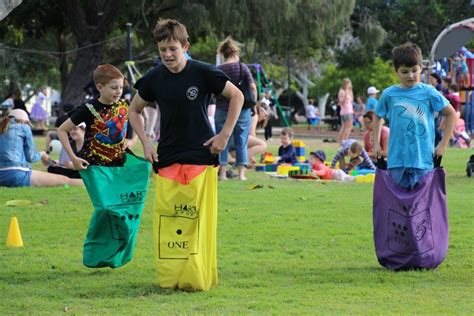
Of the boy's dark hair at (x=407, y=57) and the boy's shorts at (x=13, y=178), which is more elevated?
the boy's dark hair at (x=407, y=57)

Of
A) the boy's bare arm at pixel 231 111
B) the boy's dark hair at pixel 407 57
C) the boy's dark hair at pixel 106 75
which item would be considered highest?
the boy's dark hair at pixel 407 57

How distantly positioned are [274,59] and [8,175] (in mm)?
46007

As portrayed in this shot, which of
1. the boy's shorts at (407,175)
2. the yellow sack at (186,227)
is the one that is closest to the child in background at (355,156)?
the boy's shorts at (407,175)

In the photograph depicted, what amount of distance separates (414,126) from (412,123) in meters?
0.03

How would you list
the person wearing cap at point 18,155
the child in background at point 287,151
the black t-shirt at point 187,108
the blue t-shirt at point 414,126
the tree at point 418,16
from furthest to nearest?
the tree at point 418,16 → the child in background at point 287,151 → the person wearing cap at point 18,155 → the blue t-shirt at point 414,126 → the black t-shirt at point 187,108

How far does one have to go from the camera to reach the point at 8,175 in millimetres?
13211

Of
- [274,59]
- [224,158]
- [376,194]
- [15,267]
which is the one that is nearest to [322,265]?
[376,194]

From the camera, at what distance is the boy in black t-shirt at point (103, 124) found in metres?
7.62

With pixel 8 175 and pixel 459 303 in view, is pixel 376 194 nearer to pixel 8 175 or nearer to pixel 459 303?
pixel 459 303

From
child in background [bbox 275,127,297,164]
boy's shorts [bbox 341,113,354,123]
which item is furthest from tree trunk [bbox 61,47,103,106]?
child in background [bbox 275,127,297,164]

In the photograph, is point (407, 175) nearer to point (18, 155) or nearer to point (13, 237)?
point (13, 237)

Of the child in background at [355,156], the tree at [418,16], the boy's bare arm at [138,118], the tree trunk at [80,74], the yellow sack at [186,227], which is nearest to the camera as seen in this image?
the yellow sack at [186,227]

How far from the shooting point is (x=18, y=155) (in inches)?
516

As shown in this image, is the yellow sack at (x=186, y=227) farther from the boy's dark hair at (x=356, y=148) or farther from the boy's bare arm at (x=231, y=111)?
the boy's dark hair at (x=356, y=148)
